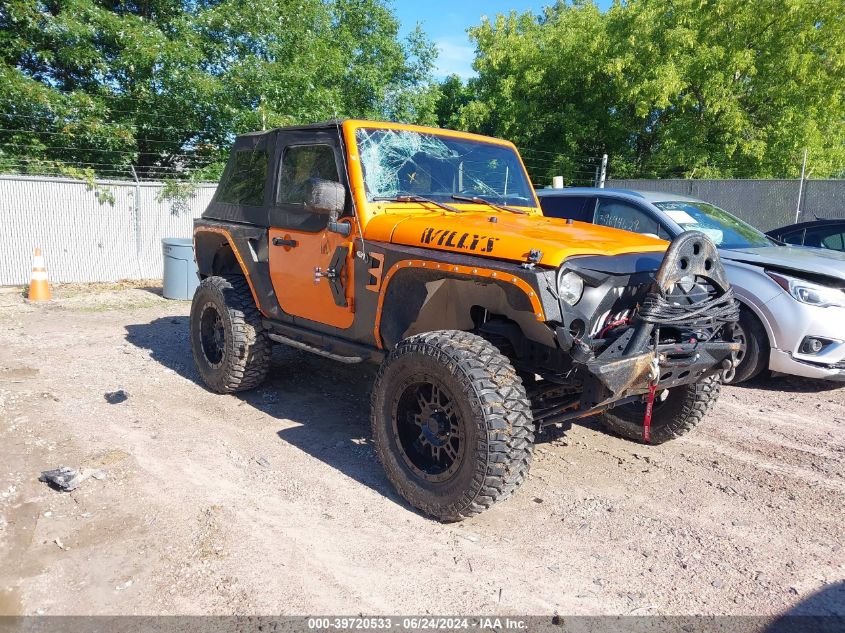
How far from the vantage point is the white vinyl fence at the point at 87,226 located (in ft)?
35.5

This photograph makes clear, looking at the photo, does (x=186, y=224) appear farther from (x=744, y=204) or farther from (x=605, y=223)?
(x=744, y=204)

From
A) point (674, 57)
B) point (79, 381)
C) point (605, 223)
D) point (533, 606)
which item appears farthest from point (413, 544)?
point (674, 57)

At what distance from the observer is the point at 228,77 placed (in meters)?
13.3

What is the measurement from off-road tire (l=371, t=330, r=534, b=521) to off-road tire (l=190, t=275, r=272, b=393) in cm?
197

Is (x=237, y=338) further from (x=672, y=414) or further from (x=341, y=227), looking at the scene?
(x=672, y=414)

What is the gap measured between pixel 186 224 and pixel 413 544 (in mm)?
10913

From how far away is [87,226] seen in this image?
1151 cm

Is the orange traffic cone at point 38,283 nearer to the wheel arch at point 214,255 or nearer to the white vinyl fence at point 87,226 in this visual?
the white vinyl fence at point 87,226

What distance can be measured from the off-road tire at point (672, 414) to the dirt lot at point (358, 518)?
0.42 ft

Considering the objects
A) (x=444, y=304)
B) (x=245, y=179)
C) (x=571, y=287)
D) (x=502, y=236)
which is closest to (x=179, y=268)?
Result: (x=245, y=179)

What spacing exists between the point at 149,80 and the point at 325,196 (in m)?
11.2

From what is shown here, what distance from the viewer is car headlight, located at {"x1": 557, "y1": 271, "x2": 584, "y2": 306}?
3.08 m

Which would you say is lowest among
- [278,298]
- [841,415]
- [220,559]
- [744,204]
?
[220,559]

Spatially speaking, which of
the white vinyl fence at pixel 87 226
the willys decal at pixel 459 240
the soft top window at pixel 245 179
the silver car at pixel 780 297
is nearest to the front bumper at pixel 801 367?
the silver car at pixel 780 297
